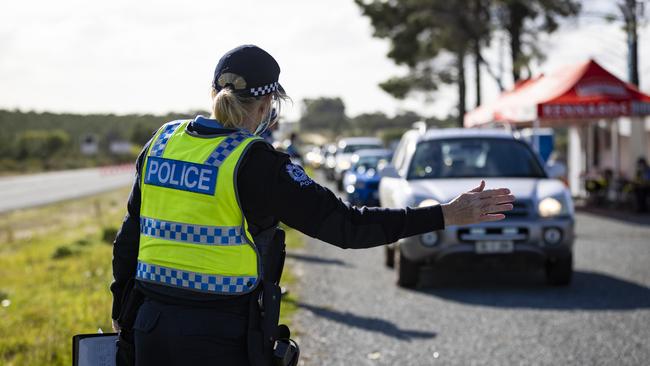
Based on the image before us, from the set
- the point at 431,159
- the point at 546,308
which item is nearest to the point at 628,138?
the point at 431,159

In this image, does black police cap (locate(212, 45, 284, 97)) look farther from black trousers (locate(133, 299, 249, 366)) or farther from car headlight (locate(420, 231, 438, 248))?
car headlight (locate(420, 231, 438, 248))

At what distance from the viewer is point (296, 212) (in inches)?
105

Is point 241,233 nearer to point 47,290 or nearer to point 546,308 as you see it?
point 546,308

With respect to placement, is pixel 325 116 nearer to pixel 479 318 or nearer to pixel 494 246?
pixel 494 246

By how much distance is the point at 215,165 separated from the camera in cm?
265

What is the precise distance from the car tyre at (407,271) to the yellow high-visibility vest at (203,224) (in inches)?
251

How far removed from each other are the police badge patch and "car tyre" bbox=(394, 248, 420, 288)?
20.9ft

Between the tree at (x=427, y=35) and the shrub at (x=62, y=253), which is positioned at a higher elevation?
the tree at (x=427, y=35)

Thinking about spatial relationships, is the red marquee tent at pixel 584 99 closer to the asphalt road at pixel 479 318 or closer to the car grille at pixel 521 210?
the asphalt road at pixel 479 318

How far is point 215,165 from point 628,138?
20665 mm

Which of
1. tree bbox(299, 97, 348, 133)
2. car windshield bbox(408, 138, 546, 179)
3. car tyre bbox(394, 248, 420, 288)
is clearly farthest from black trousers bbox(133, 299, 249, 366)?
tree bbox(299, 97, 348, 133)

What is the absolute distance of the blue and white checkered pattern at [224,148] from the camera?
2.66 meters

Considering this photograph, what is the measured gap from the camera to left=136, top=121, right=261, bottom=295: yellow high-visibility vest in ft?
Result: 8.71

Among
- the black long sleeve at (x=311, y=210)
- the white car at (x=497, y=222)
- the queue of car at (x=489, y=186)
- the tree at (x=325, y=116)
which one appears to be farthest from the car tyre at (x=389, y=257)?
the tree at (x=325, y=116)
